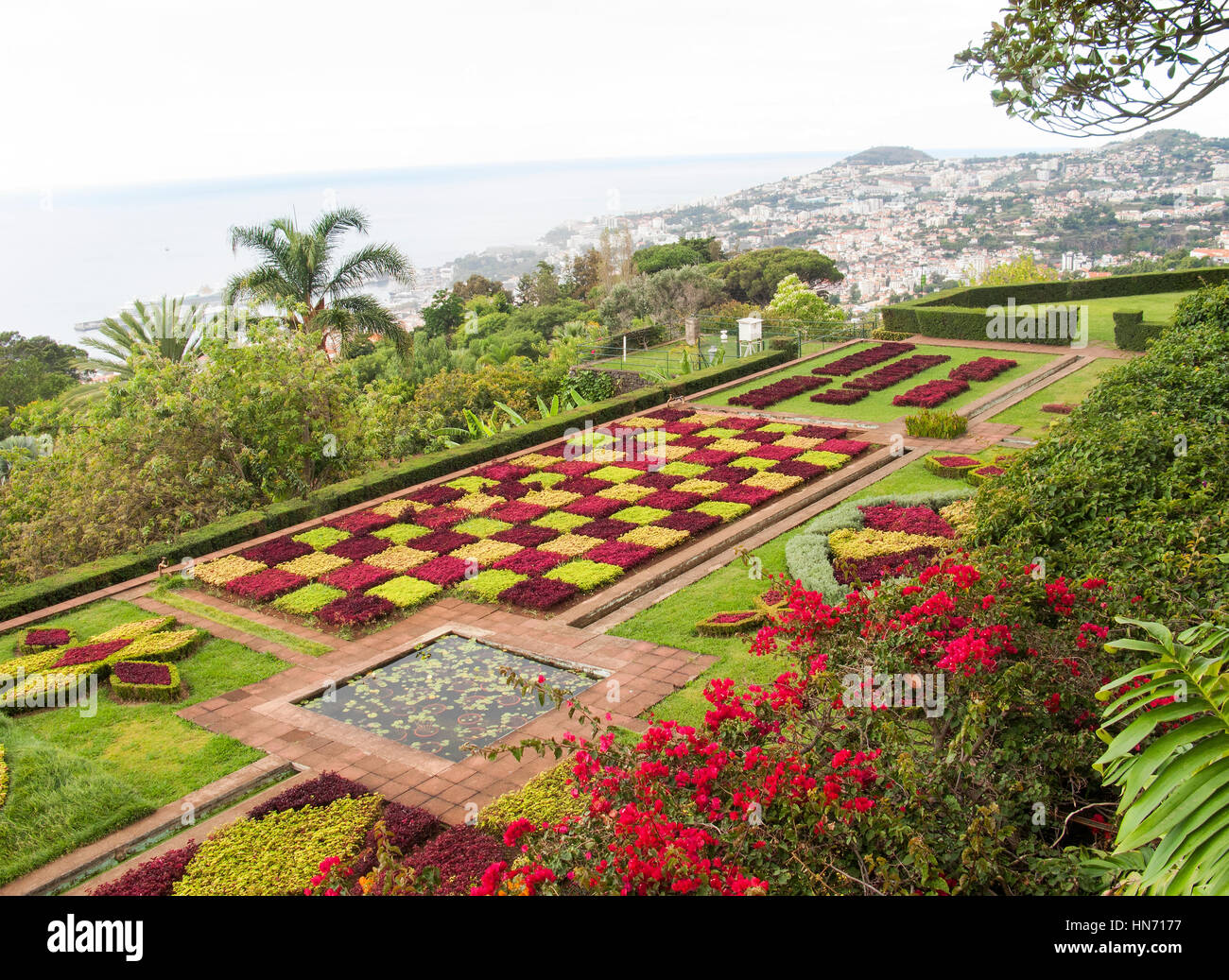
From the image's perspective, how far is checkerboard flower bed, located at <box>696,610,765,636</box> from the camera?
9.08 m

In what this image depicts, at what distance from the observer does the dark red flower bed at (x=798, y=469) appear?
13.9m

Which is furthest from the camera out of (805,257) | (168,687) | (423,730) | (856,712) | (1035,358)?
(805,257)

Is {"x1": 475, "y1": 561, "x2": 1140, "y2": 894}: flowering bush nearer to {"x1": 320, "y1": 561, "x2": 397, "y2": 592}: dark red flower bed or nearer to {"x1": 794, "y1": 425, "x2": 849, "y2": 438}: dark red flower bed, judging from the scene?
{"x1": 320, "y1": 561, "x2": 397, "y2": 592}: dark red flower bed

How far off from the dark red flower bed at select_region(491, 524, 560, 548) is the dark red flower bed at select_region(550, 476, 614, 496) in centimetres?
162

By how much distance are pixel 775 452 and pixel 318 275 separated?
37.2 feet

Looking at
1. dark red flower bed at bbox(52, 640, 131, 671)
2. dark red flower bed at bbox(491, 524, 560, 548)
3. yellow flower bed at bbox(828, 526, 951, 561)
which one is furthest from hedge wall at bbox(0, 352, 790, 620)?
yellow flower bed at bbox(828, 526, 951, 561)

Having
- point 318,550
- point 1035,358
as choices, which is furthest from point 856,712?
point 1035,358

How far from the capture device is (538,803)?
6.39 meters

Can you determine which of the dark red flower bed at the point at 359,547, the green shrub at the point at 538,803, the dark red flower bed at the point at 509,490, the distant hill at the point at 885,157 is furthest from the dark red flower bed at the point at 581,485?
the distant hill at the point at 885,157

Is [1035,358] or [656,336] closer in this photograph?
[1035,358]

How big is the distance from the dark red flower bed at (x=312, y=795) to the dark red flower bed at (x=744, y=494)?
24.4 ft
